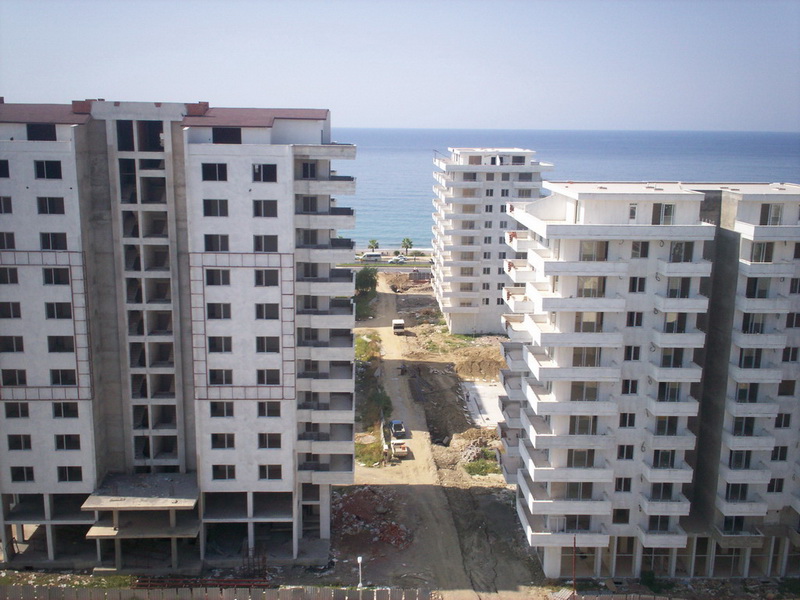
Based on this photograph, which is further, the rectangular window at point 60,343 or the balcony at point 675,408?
the rectangular window at point 60,343

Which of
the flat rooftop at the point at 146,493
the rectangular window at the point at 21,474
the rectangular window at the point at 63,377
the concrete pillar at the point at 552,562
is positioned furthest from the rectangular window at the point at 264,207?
the concrete pillar at the point at 552,562

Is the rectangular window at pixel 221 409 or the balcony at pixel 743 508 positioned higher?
the rectangular window at pixel 221 409

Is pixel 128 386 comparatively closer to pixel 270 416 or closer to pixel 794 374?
pixel 270 416

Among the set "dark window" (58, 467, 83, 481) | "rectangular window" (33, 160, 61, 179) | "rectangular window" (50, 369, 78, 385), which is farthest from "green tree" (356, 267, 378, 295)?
"rectangular window" (33, 160, 61, 179)

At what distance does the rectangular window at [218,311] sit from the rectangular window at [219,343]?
3.63ft

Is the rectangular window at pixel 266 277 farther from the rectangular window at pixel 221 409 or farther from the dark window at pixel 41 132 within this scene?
the dark window at pixel 41 132

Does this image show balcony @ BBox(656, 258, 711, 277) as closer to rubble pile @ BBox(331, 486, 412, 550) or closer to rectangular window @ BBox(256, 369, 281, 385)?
rectangular window @ BBox(256, 369, 281, 385)

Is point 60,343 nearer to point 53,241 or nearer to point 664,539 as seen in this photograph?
point 53,241

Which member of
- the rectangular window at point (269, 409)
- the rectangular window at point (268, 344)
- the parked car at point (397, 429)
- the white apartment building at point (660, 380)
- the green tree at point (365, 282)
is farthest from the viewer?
the green tree at point (365, 282)

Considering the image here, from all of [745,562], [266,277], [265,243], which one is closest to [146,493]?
[266,277]

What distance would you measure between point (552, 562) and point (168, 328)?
24.5m

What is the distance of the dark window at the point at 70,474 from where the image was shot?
38719 millimetres

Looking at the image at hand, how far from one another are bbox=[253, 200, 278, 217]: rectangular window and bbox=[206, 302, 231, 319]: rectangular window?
16.5ft

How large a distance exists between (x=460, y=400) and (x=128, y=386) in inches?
1255
